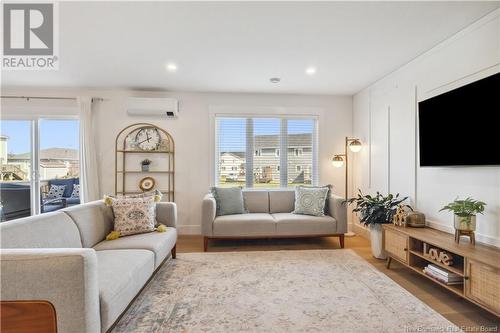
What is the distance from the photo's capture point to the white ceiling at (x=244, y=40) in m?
2.08

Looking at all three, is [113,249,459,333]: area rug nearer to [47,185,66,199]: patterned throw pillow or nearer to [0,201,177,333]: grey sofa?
[0,201,177,333]: grey sofa

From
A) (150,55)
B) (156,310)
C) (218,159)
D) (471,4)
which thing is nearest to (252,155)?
(218,159)

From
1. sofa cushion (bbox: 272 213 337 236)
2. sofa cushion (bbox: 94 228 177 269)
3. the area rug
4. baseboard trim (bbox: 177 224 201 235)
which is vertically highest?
sofa cushion (bbox: 94 228 177 269)

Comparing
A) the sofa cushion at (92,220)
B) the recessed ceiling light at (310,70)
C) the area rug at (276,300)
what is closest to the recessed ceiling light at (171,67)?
the recessed ceiling light at (310,70)

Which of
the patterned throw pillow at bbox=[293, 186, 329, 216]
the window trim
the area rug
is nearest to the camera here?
the area rug

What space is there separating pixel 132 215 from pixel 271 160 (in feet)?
8.32

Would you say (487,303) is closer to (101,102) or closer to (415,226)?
(415,226)

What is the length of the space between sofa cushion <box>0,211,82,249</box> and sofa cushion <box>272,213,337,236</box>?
7.63ft

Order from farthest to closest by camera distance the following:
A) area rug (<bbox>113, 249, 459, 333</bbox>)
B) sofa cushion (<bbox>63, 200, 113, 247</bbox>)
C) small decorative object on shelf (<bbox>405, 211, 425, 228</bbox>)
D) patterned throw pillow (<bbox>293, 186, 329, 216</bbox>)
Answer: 1. patterned throw pillow (<bbox>293, 186, 329, 216</bbox>)
2. small decorative object on shelf (<bbox>405, 211, 425, 228</bbox>)
3. sofa cushion (<bbox>63, 200, 113, 247</bbox>)
4. area rug (<bbox>113, 249, 459, 333</bbox>)

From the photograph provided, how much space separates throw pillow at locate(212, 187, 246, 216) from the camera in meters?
3.73

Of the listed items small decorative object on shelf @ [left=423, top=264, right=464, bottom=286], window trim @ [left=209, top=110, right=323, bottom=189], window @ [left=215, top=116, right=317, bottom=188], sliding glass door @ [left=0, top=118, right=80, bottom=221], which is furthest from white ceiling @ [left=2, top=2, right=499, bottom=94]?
small decorative object on shelf @ [left=423, top=264, right=464, bottom=286]

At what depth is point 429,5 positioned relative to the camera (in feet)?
6.63

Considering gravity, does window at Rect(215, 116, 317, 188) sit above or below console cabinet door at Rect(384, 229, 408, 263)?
above

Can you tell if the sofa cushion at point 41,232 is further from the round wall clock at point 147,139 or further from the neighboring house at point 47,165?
the neighboring house at point 47,165
